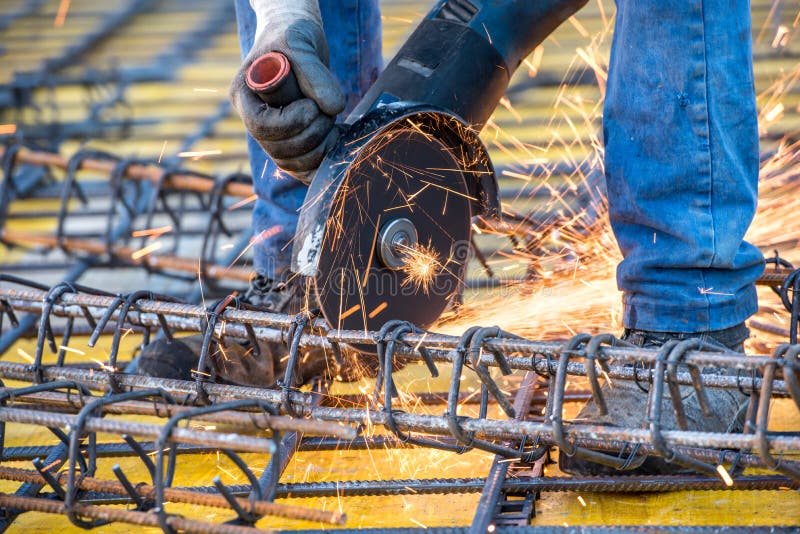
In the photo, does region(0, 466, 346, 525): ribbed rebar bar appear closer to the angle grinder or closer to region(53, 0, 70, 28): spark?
the angle grinder

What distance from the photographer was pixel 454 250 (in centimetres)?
246

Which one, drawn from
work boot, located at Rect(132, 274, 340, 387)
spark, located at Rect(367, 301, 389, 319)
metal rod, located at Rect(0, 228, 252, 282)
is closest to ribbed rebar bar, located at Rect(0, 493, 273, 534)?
work boot, located at Rect(132, 274, 340, 387)

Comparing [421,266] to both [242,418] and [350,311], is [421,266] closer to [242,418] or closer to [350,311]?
[350,311]

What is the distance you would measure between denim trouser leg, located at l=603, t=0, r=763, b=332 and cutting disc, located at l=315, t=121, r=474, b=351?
422mm

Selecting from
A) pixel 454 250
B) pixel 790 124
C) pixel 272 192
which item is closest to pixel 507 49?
pixel 454 250

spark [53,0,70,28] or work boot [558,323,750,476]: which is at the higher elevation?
spark [53,0,70,28]

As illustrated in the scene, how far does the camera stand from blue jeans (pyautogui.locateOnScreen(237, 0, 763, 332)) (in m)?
2.10

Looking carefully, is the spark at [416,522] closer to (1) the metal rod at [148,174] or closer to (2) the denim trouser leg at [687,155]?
(2) the denim trouser leg at [687,155]

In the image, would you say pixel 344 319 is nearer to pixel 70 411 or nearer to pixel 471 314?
pixel 471 314

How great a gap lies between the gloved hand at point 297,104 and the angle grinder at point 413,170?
0.03 metres

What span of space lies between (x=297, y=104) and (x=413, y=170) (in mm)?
368

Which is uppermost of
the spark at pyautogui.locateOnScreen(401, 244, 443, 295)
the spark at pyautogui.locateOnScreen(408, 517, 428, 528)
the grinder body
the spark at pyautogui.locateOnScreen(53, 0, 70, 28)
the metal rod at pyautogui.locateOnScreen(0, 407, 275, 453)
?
the spark at pyautogui.locateOnScreen(53, 0, 70, 28)

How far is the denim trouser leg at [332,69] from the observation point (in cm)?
292

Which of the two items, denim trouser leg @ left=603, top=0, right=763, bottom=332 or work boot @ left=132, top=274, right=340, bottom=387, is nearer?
denim trouser leg @ left=603, top=0, right=763, bottom=332
